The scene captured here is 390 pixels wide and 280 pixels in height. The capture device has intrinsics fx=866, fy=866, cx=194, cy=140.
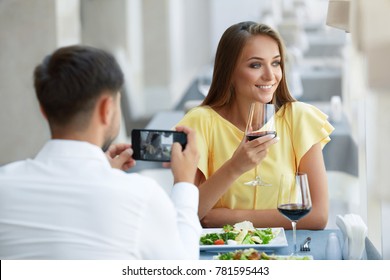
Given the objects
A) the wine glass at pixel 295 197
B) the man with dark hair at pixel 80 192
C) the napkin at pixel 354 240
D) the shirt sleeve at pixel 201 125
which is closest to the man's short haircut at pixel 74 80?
the man with dark hair at pixel 80 192

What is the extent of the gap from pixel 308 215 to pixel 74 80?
0.92m

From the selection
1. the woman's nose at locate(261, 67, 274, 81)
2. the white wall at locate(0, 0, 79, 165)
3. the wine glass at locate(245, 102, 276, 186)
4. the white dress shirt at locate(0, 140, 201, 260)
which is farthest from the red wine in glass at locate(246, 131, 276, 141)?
the white wall at locate(0, 0, 79, 165)

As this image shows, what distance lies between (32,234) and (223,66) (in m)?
1.02

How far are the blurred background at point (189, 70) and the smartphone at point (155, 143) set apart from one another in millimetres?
640

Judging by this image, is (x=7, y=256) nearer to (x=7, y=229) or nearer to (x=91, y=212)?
(x=7, y=229)

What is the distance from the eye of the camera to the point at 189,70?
513 inches

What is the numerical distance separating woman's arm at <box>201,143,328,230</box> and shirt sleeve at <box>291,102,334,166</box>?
0.06 feet

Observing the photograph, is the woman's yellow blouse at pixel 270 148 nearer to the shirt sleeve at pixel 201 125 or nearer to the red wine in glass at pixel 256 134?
the shirt sleeve at pixel 201 125

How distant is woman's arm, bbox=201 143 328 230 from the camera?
2262mm

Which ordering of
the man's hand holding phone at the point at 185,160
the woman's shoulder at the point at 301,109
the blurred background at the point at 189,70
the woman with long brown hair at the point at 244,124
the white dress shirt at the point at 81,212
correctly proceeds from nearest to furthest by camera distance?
the white dress shirt at the point at 81,212
the man's hand holding phone at the point at 185,160
the blurred background at the point at 189,70
the woman with long brown hair at the point at 244,124
the woman's shoulder at the point at 301,109

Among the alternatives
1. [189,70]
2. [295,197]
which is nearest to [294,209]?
[295,197]

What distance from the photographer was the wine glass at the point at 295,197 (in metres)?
1.91

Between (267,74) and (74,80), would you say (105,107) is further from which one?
(267,74)

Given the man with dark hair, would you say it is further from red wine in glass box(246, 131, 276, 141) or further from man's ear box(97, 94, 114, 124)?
red wine in glass box(246, 131, 276, 141)
